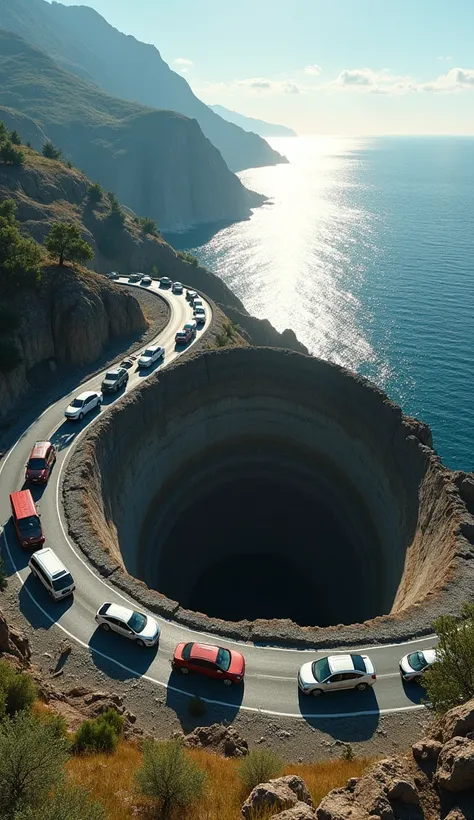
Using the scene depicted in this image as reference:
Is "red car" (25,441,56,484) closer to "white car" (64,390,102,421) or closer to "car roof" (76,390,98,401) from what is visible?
"white car" (64,390,102,421)

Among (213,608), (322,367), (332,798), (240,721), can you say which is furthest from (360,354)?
(332,798)

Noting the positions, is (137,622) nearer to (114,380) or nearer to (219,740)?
(219,740)

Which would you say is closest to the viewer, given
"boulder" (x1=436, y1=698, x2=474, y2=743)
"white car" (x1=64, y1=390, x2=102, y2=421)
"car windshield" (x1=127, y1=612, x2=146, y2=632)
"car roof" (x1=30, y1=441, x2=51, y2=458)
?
"boulder" (x1=436, y1=698, x2=474, y2=743)

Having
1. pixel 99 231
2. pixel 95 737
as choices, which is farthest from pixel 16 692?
pixel 99 231

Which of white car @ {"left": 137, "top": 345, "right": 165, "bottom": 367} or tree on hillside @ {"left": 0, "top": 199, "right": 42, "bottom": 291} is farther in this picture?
white car @ {"left": 137, "top": 345, "right": 165, "bottom": 367}

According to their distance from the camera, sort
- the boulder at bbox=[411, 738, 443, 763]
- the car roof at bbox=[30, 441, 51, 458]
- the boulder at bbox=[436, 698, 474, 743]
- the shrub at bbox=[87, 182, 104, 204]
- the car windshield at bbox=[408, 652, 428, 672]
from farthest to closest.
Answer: the shrub at bbox=[87, 182, 104, 204] → the car roof at bbox=[30, 441, 51, 458] → the car windshield at bbox=[408, 652, 428, 672] → the boulder at bbox=[411, 738, 443, 763] → the boulder at bbox=[436, 698, 474, 743]

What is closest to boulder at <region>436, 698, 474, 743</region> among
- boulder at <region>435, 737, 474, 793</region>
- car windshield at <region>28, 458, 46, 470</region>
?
boulder at <region>435, 737, 474, 793</region>

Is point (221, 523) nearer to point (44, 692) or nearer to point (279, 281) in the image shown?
point (44, 692)
